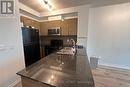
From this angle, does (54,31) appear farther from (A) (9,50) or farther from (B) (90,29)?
(A) (9,50)

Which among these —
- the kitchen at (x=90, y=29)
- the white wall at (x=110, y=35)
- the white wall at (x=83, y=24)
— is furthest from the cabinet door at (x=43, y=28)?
the white wall at (x=110, y=35)

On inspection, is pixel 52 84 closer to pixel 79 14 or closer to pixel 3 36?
pixel 3 36

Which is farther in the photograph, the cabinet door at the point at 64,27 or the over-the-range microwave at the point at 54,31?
the over-the-range microwave at the point at 54,31

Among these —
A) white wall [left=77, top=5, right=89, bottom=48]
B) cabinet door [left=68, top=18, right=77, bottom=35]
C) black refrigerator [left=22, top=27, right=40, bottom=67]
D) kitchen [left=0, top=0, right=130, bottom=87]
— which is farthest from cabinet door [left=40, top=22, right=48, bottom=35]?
white wall [left=77, top=5, right=89, bottom=48]

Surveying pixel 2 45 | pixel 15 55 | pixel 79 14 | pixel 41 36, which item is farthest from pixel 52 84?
pixel 41 36

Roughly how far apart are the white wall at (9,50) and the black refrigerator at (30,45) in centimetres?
84

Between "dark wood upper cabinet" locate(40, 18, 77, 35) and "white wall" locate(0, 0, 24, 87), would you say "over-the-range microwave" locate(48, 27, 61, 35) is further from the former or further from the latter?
"white wall" locate(0, 0, 24, 87)

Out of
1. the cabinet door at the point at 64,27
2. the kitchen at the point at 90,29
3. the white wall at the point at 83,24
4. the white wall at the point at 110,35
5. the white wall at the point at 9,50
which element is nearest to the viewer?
the white wall at the point at 9,50

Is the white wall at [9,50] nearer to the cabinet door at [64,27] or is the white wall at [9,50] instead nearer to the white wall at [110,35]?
the cabinet door at [64,27]

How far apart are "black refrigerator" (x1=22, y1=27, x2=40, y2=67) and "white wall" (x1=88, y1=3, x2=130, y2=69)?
241cm

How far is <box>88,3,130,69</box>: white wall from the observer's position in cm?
360

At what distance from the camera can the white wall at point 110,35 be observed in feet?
11.8

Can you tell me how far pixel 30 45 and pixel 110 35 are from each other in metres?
3.31

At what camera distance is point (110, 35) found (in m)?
3.85
